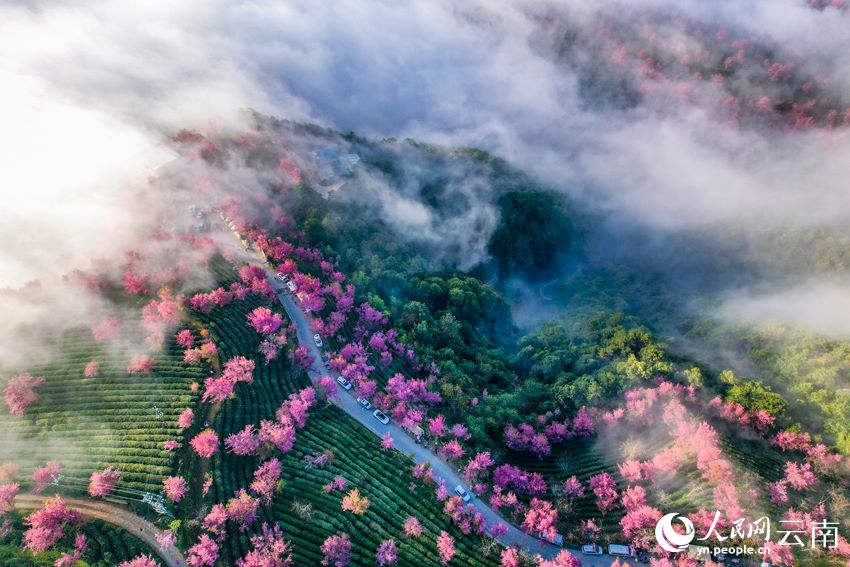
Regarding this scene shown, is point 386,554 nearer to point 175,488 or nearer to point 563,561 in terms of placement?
point 563,561

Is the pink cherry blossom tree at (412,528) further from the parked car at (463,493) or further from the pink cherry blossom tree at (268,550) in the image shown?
the pink cherry blossom tree at (268,550)

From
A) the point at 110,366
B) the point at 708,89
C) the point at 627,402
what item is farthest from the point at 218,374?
the point at 708,89

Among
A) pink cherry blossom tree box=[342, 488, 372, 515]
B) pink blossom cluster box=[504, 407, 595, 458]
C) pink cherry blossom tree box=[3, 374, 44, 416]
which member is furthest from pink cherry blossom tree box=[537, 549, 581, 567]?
pink cherry blossom tree box=[3, 374, 44, 416]

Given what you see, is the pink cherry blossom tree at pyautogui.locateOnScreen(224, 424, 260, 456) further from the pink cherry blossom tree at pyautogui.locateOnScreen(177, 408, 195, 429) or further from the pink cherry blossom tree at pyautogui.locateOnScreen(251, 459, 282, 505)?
the pink cherry blossom tree at pyautogui.locateOnScreen(177, 408, 195, 429)

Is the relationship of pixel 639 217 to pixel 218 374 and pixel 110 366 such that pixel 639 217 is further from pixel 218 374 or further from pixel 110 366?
pixel 110 366

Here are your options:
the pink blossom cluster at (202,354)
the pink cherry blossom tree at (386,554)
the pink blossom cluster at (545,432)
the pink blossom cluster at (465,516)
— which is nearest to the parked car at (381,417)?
the pink blossom cluster at (465,516)

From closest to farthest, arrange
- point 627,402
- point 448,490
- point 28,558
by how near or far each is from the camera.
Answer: point 28,558
point 448,490
point 627,402
